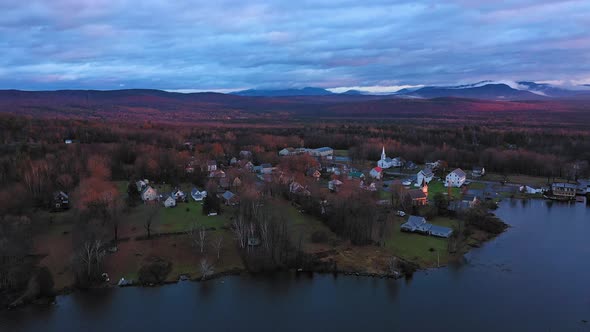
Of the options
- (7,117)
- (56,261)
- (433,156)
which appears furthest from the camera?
(7,117)

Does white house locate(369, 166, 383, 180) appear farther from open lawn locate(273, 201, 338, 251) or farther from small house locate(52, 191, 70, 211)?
small house locate(52, 191, 70, 211)

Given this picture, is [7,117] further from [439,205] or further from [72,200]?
[439,205]

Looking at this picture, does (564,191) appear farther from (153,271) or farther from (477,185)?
(153,271)

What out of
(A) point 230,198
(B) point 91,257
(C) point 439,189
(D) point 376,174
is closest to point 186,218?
(A) point 230,198

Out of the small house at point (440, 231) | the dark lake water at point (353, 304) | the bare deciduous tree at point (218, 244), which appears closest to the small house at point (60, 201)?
the bare deciduous tree at point (218, 244)

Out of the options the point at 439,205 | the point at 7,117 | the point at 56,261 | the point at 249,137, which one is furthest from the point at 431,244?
the point at 7,117

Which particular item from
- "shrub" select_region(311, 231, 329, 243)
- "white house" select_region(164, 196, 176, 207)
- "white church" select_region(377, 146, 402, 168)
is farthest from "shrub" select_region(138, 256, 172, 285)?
"white church" select_region(377, 146, 402, 168)
